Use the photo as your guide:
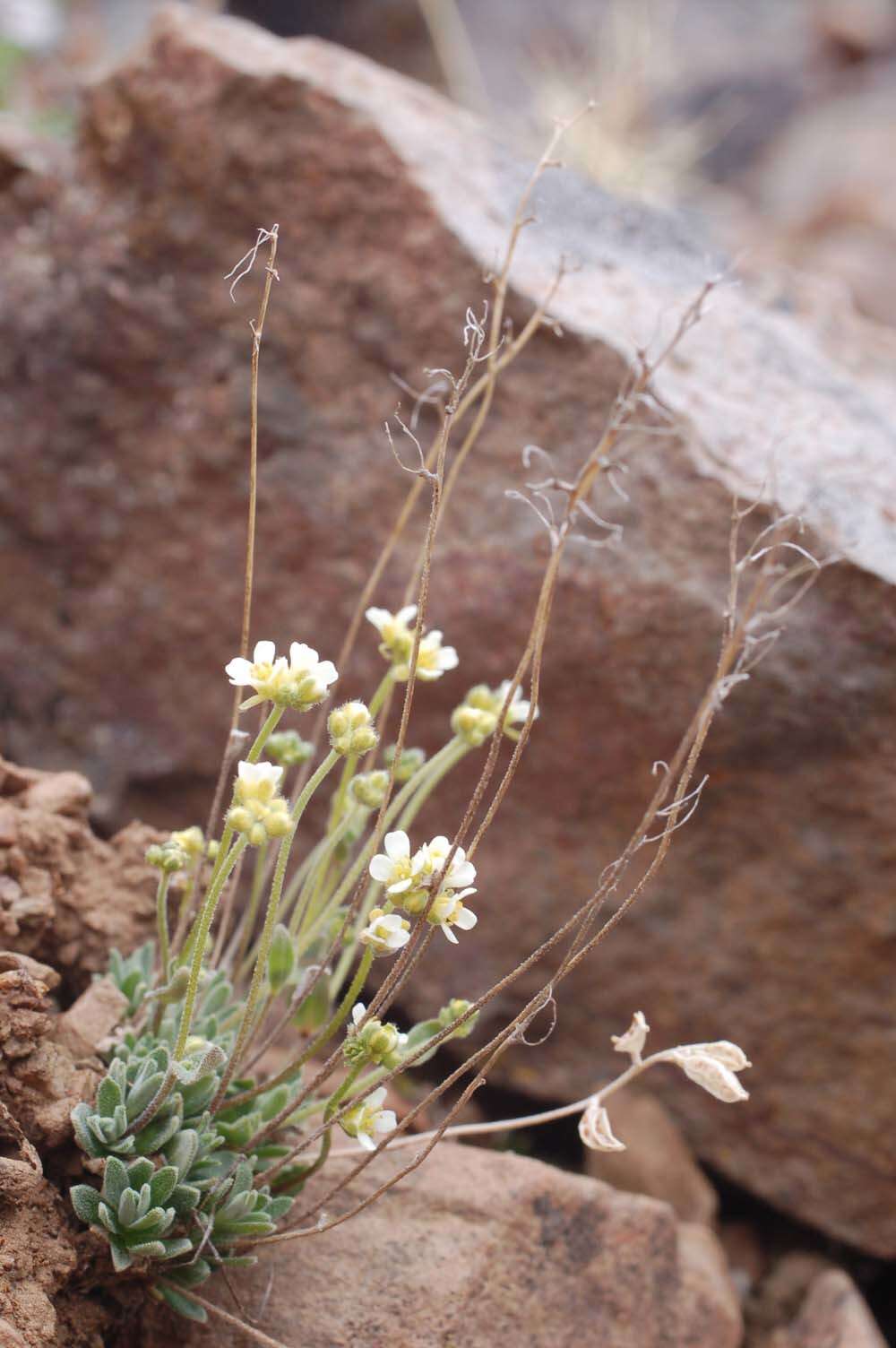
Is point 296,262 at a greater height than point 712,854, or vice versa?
point 296,262

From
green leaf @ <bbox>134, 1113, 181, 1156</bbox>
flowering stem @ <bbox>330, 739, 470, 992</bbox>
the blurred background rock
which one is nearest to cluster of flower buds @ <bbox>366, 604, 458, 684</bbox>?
flowering stem @ <bbox>330, 739, 470, 992</bbox>

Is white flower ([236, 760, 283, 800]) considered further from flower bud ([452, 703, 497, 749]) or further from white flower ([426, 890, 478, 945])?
flower bud ([452, 703, 497, 749])

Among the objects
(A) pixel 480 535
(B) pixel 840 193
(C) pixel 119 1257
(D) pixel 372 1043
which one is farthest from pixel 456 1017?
(B) pixel 840 193

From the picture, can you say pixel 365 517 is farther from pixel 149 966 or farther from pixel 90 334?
pixel 149 966

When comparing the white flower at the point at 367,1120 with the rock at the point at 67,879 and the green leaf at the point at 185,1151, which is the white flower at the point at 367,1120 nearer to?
the green leaf at the point at 185,1151

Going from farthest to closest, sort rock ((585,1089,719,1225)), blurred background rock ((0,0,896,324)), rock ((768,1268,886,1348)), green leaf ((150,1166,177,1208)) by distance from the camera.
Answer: blurred background rock ((0,0,896,324)) < rock ((585,1089,719,1225)) < rock ((768,1268,886,1348)) < green leaf ((150,1166,177,1208))

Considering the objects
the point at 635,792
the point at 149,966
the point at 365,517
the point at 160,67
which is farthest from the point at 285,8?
the point at 149,966

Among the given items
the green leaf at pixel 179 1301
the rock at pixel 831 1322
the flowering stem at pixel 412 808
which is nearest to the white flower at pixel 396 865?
the flowering stem at pixel 412 808
